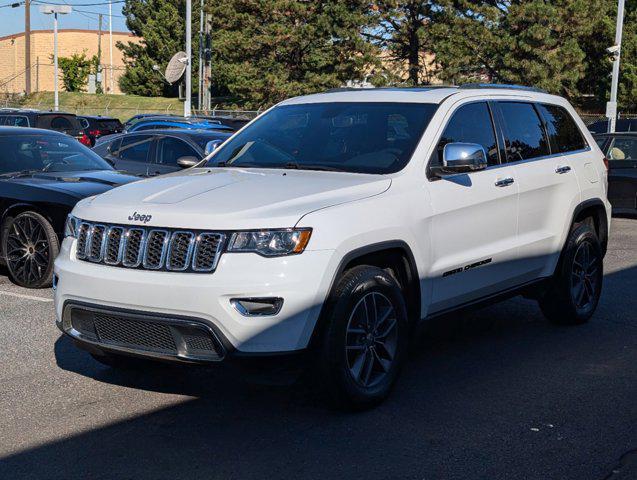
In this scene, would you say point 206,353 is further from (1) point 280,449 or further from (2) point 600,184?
(2) point 600,184

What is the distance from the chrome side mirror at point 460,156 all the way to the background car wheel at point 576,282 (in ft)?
6.30

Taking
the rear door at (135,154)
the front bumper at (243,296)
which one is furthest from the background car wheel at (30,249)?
the rear door at (135,154)

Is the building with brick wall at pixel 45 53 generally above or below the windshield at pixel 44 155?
above

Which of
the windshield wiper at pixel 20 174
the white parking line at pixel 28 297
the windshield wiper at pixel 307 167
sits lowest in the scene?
the white parking line at pixel 28 297

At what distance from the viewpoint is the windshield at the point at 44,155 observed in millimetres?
9891

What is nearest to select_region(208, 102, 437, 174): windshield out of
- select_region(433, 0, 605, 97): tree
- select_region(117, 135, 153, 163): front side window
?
select_region(117, 135, 153, 163): front side window

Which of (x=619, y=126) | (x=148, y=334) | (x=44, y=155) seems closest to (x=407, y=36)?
(x=619, y=126)

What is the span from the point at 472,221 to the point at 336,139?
103 centimetres

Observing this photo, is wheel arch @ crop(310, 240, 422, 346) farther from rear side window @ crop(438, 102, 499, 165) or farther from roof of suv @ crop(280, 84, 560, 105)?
roof of suv @ crop(280, 84, 560, 105)

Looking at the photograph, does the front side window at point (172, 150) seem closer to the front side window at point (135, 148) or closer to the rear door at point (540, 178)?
the front side window at point (135, 148)

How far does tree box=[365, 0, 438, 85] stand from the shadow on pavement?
3755cm

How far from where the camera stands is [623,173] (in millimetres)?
16281

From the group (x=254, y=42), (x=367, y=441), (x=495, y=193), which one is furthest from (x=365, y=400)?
(x=254, y=42)

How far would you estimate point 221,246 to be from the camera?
4.84 m
